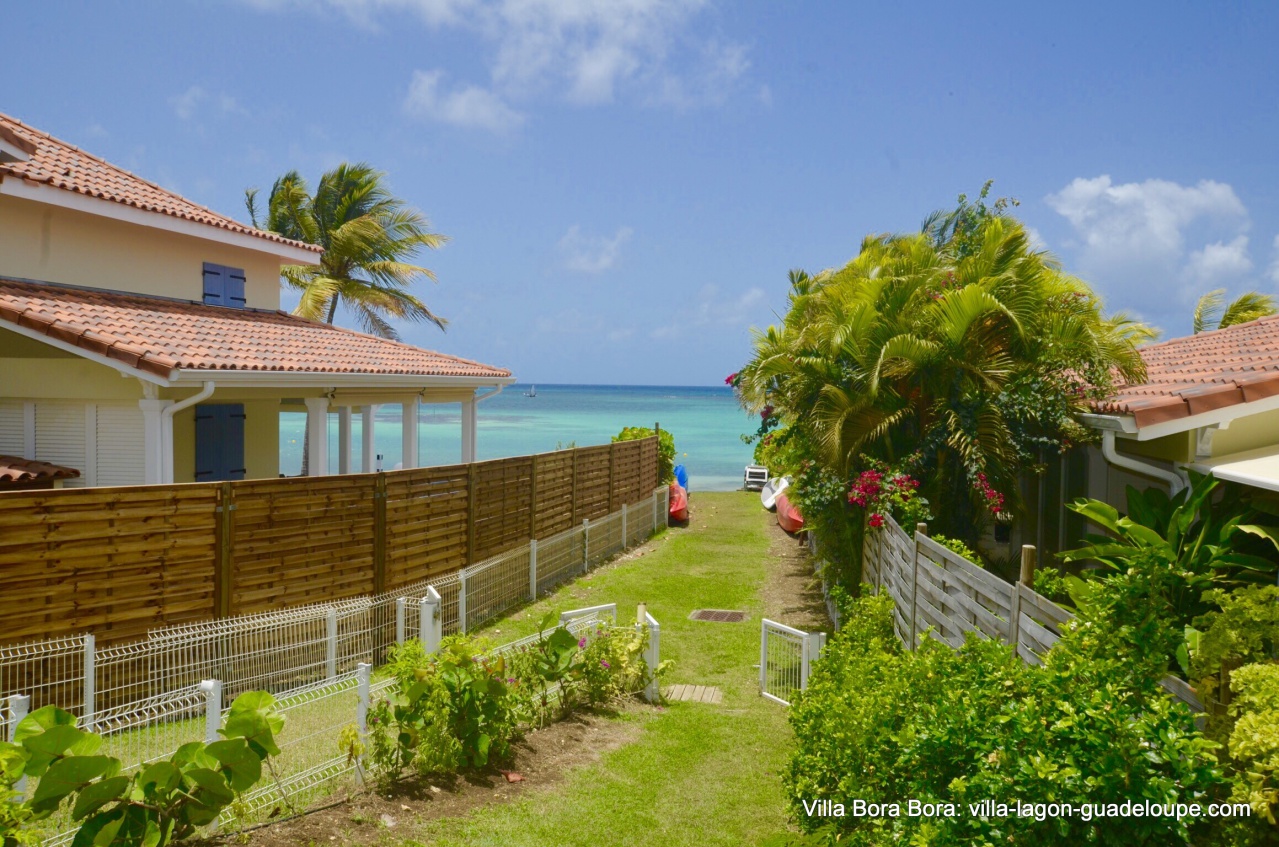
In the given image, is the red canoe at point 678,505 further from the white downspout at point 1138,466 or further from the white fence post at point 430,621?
the white downspout at point 1138,466

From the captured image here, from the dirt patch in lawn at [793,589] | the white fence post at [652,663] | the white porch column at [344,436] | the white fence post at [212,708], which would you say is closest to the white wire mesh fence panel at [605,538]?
the dirt patch in lawn at [793,589]

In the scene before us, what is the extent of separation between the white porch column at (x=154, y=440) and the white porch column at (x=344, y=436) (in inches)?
274

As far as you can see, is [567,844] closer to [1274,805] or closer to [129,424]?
[1274,805]

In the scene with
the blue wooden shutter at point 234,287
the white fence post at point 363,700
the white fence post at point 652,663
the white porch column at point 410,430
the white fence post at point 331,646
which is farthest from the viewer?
the white porch column at point 410,430

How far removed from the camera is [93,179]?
574 inches

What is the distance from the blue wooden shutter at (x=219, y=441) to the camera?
1384cm

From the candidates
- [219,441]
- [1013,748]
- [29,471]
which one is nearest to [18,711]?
[1013,748]

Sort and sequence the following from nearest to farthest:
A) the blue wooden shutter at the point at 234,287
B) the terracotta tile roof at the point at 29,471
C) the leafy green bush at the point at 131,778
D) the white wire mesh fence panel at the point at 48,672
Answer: the leafy green bush at the point at 131,778
the white wire mesh fence panel at the point at 48,672
the terracotta tile roof at the point at 29,471
the blue wooden shutter at the point at 234,287

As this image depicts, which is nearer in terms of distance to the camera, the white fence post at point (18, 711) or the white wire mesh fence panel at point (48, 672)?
the white fence post at point (18, 711)

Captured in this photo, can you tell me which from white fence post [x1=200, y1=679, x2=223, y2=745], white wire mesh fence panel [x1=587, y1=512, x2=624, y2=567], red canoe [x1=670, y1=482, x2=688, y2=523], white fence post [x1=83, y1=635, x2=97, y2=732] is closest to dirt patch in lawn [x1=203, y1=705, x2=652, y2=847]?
white fence post [x1=200, y1=679, x2=223, y2=745]

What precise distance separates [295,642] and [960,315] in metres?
8.25

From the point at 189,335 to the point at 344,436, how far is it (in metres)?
7.16

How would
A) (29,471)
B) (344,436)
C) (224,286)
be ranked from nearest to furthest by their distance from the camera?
(29,471) < (224,286) < (344,436)

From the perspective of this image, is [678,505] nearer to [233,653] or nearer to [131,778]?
[233,653]
